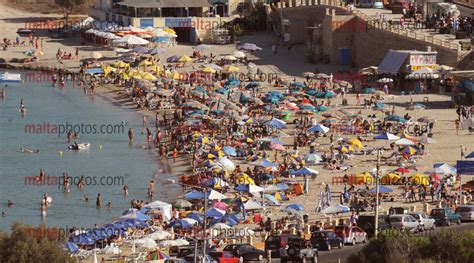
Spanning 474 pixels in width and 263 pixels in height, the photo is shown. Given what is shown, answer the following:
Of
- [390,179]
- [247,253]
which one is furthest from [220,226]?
[390,179]

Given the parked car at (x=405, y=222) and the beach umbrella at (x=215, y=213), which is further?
the beach umbrella at (x=215, y=213)

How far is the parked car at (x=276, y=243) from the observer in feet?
128

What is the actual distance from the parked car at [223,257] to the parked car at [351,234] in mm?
3687

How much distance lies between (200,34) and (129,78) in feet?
43.8

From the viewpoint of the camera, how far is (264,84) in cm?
7644

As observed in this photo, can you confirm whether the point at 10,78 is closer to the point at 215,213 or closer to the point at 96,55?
the point at 96,55

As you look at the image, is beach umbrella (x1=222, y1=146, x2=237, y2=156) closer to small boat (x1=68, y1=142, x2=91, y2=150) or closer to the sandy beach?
the sandy beach

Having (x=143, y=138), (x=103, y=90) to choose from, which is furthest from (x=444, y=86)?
(x=103, y=90)

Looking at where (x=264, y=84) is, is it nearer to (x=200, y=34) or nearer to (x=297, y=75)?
(x=297, y=75)

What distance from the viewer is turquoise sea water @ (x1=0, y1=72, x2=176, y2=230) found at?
51875mm

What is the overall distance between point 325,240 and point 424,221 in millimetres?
3634

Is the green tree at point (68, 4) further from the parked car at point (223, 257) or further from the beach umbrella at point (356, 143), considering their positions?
the parked car at point (223, 257)

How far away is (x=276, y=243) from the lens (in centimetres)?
3928

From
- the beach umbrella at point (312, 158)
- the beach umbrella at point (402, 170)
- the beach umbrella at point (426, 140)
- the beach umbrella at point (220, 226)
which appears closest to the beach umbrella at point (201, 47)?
the beach umbrella at point (426, 140)
